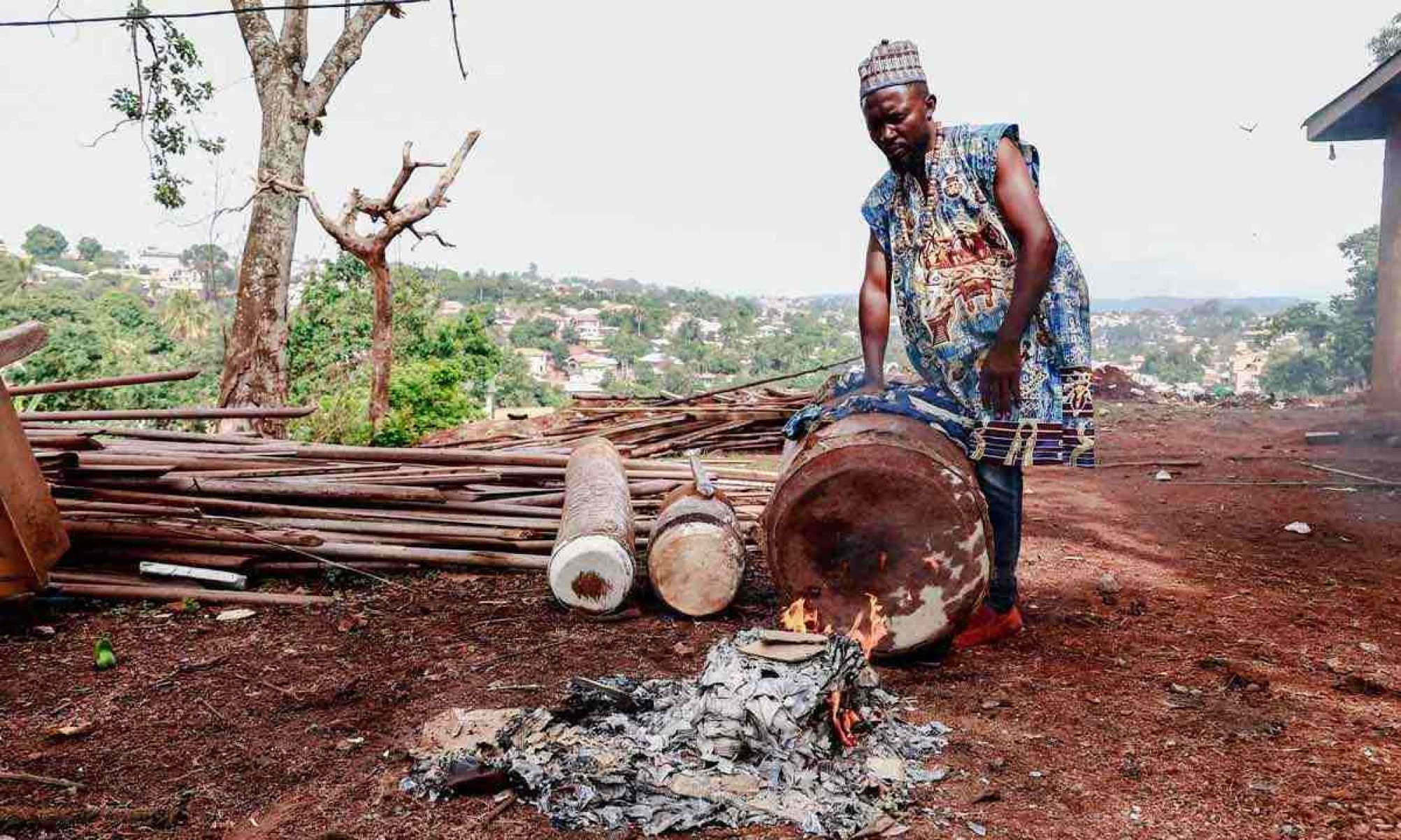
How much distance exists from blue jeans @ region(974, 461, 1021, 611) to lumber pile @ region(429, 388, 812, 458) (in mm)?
5357

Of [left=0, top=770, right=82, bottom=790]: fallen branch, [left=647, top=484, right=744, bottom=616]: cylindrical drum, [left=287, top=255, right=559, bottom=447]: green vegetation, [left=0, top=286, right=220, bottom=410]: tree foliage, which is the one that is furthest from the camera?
[left=0, top=286, right=220, bottom=410]: tree foliage

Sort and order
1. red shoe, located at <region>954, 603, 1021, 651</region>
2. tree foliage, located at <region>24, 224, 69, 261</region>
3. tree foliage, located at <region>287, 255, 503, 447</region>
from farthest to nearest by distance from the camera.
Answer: tree foliage, located at <region>24, 224, 69, 261</region>
tree foliage, located at <region>287, 255, 503, 447</region>
red shoe, located at <region>954, 603, 1021, 651</region>

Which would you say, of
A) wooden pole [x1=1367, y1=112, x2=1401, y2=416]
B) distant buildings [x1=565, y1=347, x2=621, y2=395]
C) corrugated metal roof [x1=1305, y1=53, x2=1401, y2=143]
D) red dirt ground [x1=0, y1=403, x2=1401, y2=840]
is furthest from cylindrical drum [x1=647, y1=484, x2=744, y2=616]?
distant buildings [x1=565, y1=347, x2=621, y2=395]

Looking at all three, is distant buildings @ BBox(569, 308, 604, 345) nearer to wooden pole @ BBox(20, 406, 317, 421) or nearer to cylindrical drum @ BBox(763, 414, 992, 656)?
wooden pole @ BBox(20, 406, 317, 421)

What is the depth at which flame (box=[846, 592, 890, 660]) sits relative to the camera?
10.6ft

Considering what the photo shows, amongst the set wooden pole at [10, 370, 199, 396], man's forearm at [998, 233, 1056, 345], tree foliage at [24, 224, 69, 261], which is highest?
tree foliage at [24, 224, 69, 261]

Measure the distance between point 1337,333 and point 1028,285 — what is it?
2233 cm

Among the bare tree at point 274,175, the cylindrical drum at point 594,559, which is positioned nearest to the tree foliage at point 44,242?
the bare tree at point 274,175

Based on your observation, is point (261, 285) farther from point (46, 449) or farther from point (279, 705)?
point (279, 705)

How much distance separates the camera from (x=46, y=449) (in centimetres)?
464

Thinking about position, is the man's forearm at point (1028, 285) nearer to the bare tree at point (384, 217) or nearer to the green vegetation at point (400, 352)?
the bare tree at point (384, 217)

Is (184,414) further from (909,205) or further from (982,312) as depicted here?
(982,312)

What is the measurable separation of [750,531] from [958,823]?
119 inches

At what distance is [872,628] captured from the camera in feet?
10.6
